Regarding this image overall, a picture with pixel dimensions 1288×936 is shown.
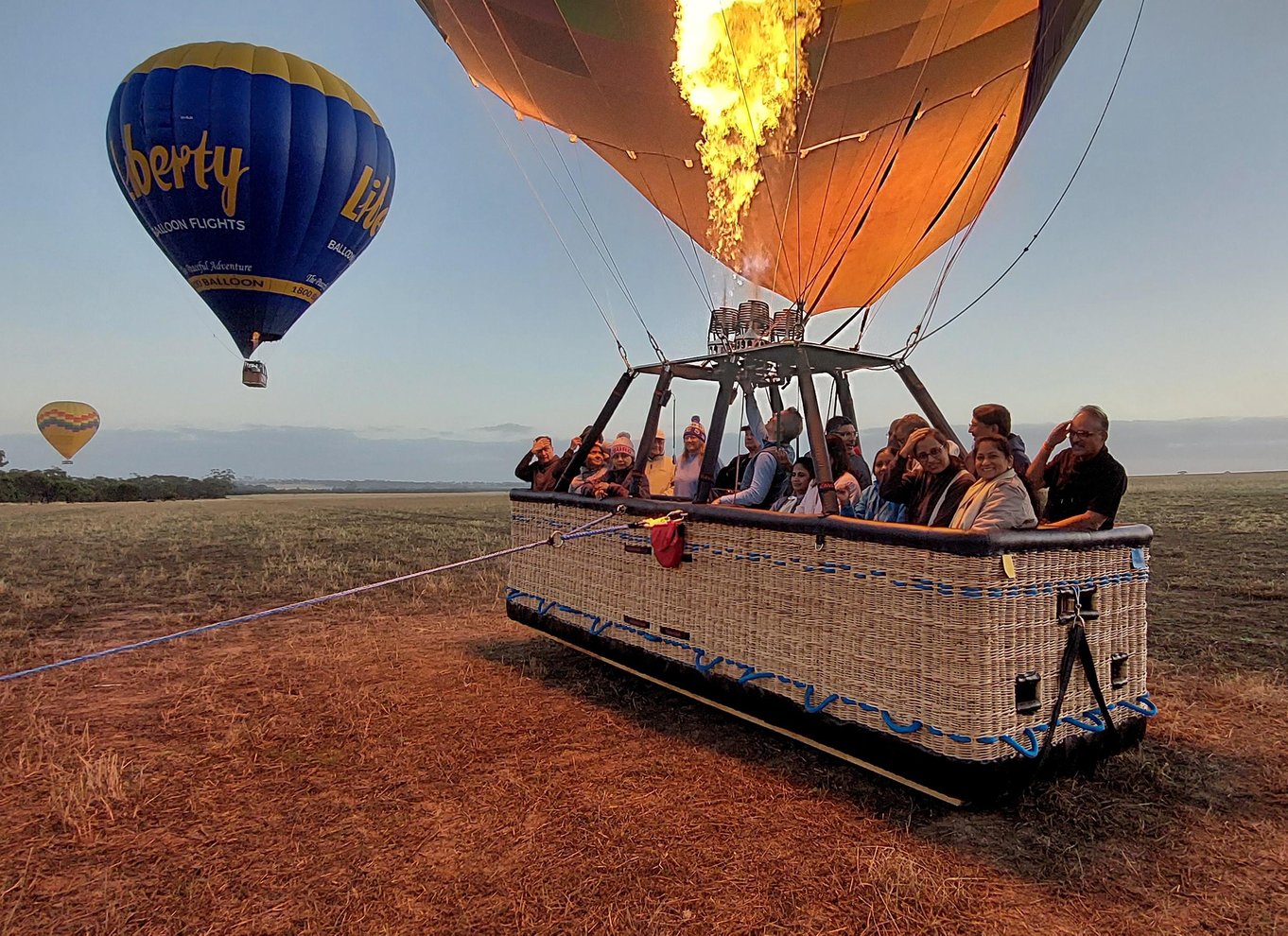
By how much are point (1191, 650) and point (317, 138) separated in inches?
629

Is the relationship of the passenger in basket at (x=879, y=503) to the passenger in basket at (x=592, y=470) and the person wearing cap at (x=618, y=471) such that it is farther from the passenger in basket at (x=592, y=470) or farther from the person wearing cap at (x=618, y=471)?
the passenger in basket at (x=592, y=470)

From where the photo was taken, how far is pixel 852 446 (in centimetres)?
552

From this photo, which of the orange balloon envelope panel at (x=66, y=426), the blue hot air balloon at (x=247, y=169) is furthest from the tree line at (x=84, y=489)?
the blue hot air balloon at (x=247, y=169)

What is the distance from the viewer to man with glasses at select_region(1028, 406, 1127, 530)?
377 centimetres

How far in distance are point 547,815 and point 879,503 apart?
2.49m

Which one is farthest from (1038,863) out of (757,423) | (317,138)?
(317,138)

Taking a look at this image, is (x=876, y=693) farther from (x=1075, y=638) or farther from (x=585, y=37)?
(x=585, y=37)

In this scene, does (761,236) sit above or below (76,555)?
above

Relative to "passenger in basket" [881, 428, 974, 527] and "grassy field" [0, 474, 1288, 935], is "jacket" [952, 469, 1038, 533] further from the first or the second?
"grassy field" [0, 474, 1288, 935]

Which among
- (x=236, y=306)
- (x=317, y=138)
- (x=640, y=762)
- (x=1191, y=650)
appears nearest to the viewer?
(x=640, y=762)

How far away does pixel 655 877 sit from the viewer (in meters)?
3.04

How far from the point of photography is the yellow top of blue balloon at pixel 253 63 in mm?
14242

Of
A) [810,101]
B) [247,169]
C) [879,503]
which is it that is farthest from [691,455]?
[247,169]

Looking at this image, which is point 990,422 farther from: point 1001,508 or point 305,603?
point 305,603
